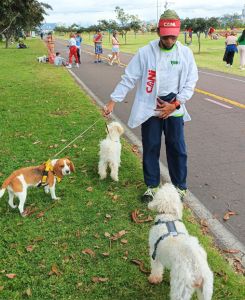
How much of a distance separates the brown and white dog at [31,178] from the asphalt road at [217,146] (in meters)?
2.13

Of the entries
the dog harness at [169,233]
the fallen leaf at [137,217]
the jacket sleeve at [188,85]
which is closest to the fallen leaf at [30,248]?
the fallen leaf at [137,217]

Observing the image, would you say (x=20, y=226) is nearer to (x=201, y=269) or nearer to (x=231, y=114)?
(x=201, y=269)

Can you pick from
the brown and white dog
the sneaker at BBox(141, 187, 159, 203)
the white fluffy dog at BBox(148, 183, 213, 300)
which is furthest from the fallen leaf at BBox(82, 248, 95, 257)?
the sneaker at BBox(141, 187, 159, 203)

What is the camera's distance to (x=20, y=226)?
17.1 feet

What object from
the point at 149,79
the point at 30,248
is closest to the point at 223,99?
the point at 149,79

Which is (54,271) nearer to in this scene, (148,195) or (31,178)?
(31,178)

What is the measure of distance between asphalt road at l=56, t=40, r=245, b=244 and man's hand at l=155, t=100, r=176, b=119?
5.01 ft

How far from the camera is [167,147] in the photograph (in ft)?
18.5

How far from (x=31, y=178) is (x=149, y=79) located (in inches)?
82.4

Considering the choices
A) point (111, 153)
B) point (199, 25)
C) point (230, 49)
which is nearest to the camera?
point (111, 153)

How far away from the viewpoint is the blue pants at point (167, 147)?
5.39 metres

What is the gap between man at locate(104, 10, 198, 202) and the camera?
16.3 feet

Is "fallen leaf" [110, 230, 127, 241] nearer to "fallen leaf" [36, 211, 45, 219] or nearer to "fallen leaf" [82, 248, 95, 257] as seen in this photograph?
"fallen leaf" [82, 248, 95, 257]

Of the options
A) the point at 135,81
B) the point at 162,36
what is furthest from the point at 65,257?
the point at 162,36
